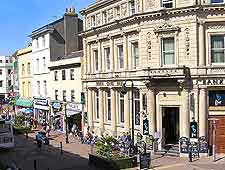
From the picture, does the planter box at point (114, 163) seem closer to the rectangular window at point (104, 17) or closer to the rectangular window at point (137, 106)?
the rectangular window at point (137, 106)

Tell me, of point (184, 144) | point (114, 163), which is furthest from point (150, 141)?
point (114, 163)

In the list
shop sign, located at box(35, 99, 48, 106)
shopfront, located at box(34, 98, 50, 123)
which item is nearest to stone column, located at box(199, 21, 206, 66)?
shopfront, located at box(34, 98, 50, 123)

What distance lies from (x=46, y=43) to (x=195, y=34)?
2903cm

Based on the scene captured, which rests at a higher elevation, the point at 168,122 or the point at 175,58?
the point at 175,58

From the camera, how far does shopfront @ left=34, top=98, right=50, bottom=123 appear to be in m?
56.8

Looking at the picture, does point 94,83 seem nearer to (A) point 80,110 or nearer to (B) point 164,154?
(A) point 80,110

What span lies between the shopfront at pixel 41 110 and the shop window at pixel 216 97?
29019mm

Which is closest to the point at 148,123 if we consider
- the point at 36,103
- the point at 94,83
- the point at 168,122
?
the point at 168,122

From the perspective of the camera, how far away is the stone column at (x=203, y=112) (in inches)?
1210

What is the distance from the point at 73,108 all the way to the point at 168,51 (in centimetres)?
1833

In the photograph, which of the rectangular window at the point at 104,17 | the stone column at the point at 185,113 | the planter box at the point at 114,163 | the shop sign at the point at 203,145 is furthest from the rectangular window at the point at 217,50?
the rectangular window at the point at 104,17

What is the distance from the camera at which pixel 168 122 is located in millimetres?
33531

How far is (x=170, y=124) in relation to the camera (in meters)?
33.7

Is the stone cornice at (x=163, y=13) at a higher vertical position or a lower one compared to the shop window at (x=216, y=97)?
higher
